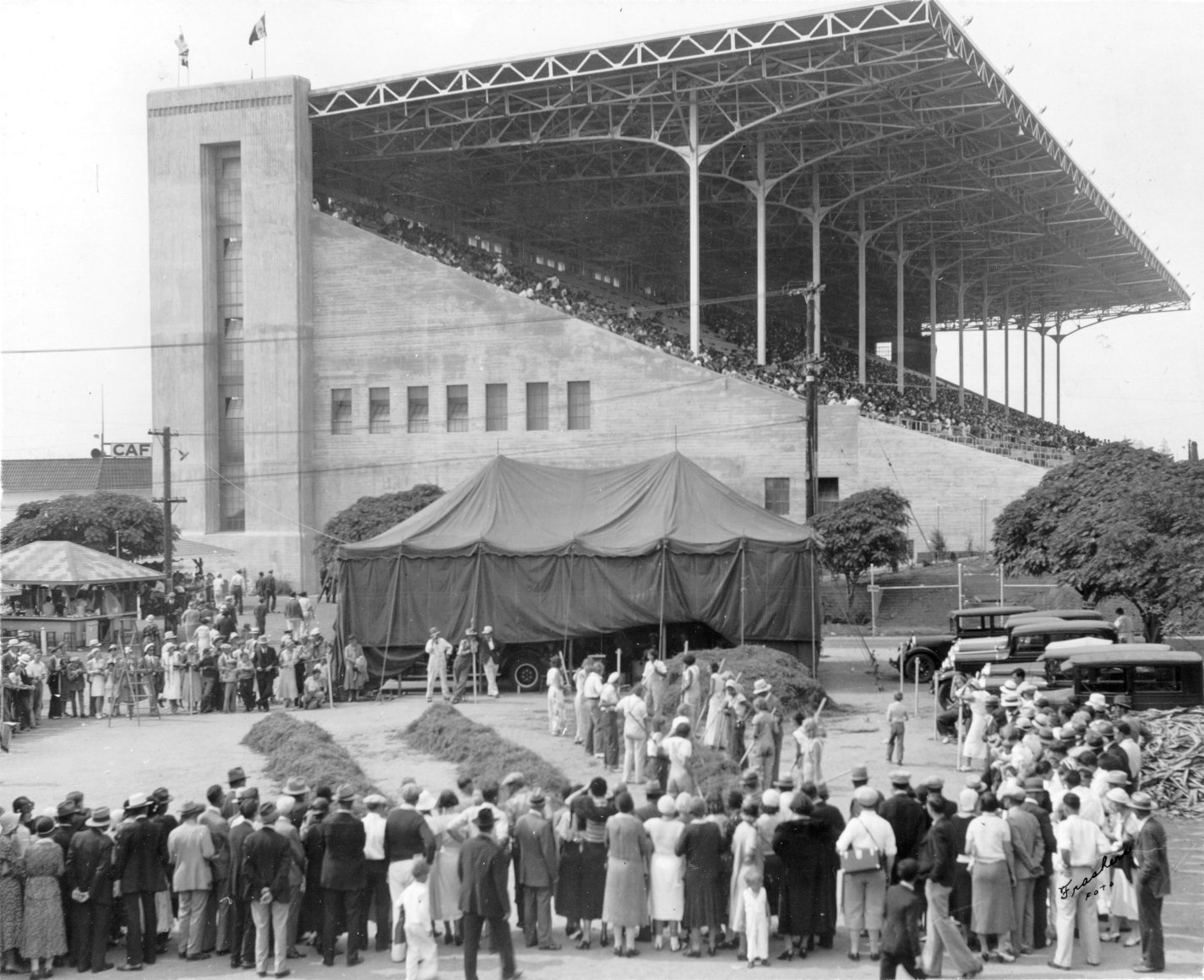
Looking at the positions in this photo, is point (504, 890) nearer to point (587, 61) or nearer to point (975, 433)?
point (587, 61)

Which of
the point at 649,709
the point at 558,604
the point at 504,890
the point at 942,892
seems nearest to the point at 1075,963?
the point at 942,892

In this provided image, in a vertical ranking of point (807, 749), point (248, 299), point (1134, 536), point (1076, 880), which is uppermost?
point (248, 299)

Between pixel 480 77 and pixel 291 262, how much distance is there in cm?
1021

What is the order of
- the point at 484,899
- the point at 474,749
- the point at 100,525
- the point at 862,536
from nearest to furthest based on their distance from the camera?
the point at 484,899, the point at 474,749, the point at 862,536, the point at 100,525

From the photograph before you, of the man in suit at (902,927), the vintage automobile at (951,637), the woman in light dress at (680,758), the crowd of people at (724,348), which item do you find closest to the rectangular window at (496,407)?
the crowd of people at (724,348)

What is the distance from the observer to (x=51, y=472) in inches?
3661

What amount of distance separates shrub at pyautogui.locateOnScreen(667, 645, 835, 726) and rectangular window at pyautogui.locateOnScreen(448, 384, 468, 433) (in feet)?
86.5

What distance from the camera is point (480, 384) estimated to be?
49.4 metres

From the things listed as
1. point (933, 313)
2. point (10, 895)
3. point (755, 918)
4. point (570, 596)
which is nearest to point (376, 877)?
point (10, 895)

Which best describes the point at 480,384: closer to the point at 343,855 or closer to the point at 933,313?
the point at 933,313

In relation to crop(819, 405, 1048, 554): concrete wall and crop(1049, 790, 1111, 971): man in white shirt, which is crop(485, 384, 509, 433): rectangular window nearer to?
crop(819, 405, 1048, 554): concrete wall

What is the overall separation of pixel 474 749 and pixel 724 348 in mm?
44674

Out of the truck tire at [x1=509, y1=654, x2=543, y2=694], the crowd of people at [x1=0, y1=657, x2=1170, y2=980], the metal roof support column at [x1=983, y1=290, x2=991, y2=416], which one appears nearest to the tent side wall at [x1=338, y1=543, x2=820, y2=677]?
the truck tire at [x1=509, y1=654, x2=543, y2=694]
